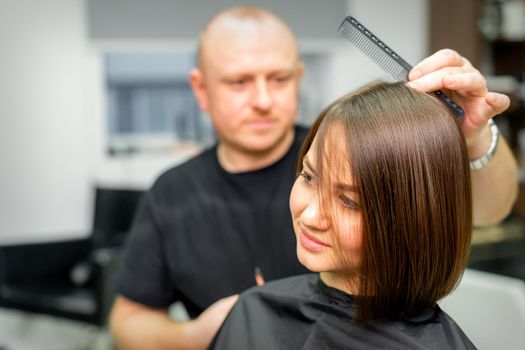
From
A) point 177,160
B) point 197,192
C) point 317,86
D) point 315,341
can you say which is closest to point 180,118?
point 177,160

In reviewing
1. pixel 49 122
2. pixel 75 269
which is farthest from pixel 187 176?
pixel 49 122

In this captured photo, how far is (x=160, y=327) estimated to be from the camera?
1.35 metres

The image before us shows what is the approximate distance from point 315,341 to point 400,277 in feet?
0.69

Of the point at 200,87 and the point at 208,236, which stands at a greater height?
the point at 200,87

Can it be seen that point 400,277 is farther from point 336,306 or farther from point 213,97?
point 213,97

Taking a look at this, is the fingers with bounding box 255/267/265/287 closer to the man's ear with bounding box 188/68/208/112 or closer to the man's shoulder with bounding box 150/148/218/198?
the man's shoulder with bounding box 150/148/218/198

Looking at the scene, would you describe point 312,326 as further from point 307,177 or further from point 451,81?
point 451,81

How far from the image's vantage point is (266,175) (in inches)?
55.1

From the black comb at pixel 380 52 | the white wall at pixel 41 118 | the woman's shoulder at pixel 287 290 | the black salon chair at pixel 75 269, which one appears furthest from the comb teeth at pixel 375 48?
the white wall at pixel 41 118

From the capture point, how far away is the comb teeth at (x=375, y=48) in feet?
2.74

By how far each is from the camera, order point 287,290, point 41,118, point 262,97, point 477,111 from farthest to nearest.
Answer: point 41,118, point 262,97, point 287,290, point 477,111

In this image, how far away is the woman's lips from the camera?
0.84 metres

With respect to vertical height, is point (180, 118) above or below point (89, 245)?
above

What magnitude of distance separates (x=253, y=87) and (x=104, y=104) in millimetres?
2831
